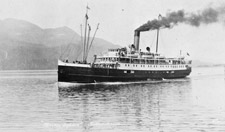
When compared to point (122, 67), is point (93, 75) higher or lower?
lower

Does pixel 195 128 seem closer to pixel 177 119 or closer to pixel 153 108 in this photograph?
pixel 177 119

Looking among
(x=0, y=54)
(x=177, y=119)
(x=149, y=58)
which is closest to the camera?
(x=177, y=119)

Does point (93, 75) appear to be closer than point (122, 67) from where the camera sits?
Yes

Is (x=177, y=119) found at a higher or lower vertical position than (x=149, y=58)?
lower

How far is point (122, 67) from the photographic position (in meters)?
46.4

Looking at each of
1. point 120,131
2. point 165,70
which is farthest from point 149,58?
point 120,131

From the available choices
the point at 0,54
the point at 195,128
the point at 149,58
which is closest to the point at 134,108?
the point at 195,128

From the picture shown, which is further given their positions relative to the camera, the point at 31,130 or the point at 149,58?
the point at 149,58

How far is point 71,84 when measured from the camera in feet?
143

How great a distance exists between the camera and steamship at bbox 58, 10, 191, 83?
43.2 metres

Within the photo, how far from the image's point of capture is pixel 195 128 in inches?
586

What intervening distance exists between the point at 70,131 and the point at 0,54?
7356 inches

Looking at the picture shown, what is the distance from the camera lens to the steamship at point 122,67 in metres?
43.2

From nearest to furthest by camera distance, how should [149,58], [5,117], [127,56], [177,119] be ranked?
[177,119]
[5,117]
[127,56]
[149,58]
